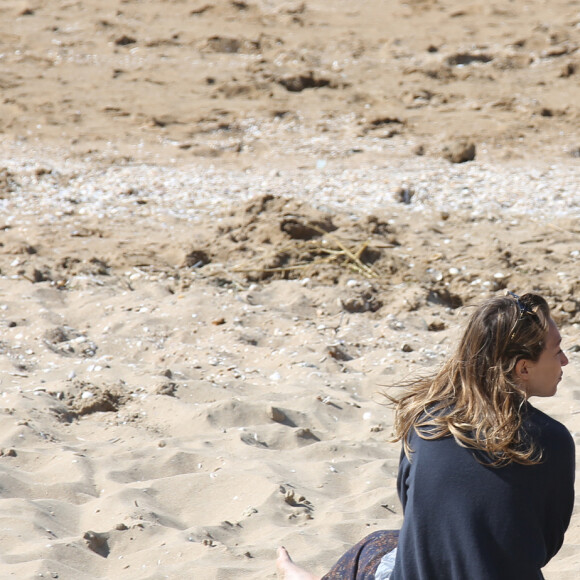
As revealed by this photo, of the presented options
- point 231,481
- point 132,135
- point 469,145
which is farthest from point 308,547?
point 132,135

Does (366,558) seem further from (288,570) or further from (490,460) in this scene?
(490,460)

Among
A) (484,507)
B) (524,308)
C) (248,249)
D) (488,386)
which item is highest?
(524,308)

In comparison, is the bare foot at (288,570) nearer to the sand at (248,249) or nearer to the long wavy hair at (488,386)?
the sand at (248,249)

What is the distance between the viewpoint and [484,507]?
219cm

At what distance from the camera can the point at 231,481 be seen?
371 centimetres

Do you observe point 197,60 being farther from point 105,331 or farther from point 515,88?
point 105,331

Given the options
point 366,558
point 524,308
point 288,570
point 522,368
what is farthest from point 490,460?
point 288,570

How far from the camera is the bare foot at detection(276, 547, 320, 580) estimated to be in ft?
9.52

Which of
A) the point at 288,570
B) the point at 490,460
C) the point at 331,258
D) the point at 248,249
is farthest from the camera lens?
the point at 248,249

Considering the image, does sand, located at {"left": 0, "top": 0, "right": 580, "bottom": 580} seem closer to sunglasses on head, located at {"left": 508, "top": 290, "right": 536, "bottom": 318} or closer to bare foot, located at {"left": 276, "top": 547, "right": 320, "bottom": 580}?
bare foot, located at {"left": 276, "top": 547, "right": 320, "bottom": 580}

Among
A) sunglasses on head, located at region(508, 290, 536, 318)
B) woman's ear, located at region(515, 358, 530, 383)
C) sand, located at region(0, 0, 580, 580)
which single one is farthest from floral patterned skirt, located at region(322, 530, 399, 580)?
sunglasses on head, located at region(508, 290, 536, 318)

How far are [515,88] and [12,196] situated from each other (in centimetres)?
565

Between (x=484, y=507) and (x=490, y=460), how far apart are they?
0.37 ft

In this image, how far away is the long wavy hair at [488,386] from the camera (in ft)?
7.16
